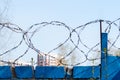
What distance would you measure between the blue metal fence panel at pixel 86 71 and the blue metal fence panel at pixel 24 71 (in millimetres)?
814

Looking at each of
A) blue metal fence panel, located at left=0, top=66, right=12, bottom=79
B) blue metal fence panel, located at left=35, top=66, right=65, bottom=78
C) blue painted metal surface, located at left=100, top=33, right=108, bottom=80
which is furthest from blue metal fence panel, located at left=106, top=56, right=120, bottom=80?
blue metal fence panel, located at left=0, top=66, right=12, bottom=79

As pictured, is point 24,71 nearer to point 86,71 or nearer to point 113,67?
point 86,71

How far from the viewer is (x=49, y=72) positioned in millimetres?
6695

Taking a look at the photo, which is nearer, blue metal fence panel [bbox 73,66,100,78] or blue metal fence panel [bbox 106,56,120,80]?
blue metal fence panel [bbox 73,66,100,78]

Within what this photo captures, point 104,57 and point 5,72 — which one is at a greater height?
point 104,57

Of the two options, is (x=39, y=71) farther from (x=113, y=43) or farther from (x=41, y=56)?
(x=113, y=43)

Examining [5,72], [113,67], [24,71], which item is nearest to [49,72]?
[24,71]

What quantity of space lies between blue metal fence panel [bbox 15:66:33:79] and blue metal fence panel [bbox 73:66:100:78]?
2.67ft

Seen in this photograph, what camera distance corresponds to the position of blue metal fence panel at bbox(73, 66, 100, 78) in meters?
6.68

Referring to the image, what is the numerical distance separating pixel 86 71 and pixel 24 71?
45.2 inches

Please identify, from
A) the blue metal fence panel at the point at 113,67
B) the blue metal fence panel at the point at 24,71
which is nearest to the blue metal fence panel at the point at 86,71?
the blue metal fence panel at the point at 113,67

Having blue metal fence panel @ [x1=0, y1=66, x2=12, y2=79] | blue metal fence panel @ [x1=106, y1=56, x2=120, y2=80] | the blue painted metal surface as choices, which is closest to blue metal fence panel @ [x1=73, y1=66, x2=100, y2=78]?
the blue painted metal surface

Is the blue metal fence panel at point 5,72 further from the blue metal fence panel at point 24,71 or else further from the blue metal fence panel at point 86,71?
the blue metal fence panel at point 86,71

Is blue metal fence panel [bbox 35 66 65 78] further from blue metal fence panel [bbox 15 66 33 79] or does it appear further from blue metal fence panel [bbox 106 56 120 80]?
blue metal fence panel [bbox 106 56 120 80]
